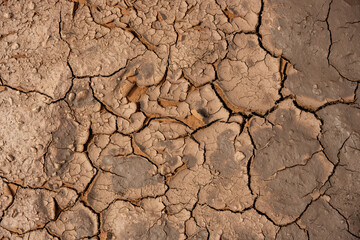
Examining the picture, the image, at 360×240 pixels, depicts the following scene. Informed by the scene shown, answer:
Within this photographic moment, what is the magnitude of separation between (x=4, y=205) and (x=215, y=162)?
151 cm

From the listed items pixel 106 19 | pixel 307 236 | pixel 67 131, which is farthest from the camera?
pixel 106 19

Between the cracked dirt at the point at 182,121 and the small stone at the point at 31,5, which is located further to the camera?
the small stone at the point at 31,5

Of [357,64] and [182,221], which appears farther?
[357,64]

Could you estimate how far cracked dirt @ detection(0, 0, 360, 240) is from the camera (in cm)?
207

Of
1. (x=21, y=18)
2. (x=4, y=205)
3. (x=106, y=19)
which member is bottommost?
(x=4, y=205)

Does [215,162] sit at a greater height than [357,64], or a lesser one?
lesser

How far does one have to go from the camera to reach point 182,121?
2160mm

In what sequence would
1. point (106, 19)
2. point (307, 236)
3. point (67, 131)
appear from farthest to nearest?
1. point (106, 19)
2. point (67, 131)
3. point (307, 236)

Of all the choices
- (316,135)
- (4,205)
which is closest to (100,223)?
(4,205)

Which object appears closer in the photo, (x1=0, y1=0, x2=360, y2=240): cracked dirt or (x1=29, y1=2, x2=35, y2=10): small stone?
(x1=0, y1=0, x2=360, y2=240): cracked dirt

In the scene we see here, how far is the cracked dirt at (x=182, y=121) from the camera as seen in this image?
207 cm

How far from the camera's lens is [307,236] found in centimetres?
203

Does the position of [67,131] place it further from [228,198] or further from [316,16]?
[316,16]

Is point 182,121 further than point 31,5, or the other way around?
point 31,5
